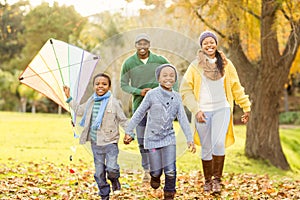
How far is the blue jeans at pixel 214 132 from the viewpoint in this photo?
17.1 ft

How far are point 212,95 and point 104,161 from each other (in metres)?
1.38

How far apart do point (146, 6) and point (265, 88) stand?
3.06m

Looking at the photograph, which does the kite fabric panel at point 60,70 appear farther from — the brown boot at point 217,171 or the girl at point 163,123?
the brown boot at point 217,171

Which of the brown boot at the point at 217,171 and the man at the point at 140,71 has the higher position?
the man at the point at 140,71

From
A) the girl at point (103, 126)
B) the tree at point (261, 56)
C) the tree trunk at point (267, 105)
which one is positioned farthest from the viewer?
the tree trunk at point (267, 105)

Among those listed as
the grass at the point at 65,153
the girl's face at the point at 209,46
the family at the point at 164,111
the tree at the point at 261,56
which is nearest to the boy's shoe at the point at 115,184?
the family at the point at 164,111

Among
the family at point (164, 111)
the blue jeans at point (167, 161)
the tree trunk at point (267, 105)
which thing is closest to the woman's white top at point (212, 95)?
the family at point (164, 111)

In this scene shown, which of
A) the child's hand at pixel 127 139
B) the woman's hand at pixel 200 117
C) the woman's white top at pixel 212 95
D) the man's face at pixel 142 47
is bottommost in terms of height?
the child's hand at pixel 127 139

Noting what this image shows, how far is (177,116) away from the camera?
4.69m

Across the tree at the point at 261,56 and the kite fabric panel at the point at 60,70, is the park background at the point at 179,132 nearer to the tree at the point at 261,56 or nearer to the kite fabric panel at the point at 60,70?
the tree at the point at 261,56

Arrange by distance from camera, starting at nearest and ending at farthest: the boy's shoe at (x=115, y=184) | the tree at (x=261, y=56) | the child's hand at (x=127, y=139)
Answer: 1. the child's hand at (x=127, y=139)
2. the boy's shoe at (x=115, y=184)
3. the tree at (x=261, y=56)

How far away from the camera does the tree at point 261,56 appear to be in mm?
9375

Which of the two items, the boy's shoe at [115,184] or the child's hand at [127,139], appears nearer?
the child's hand at [127,139]

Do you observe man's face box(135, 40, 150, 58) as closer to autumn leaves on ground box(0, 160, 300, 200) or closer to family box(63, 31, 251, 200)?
family box(63, 31, 251, 200)
